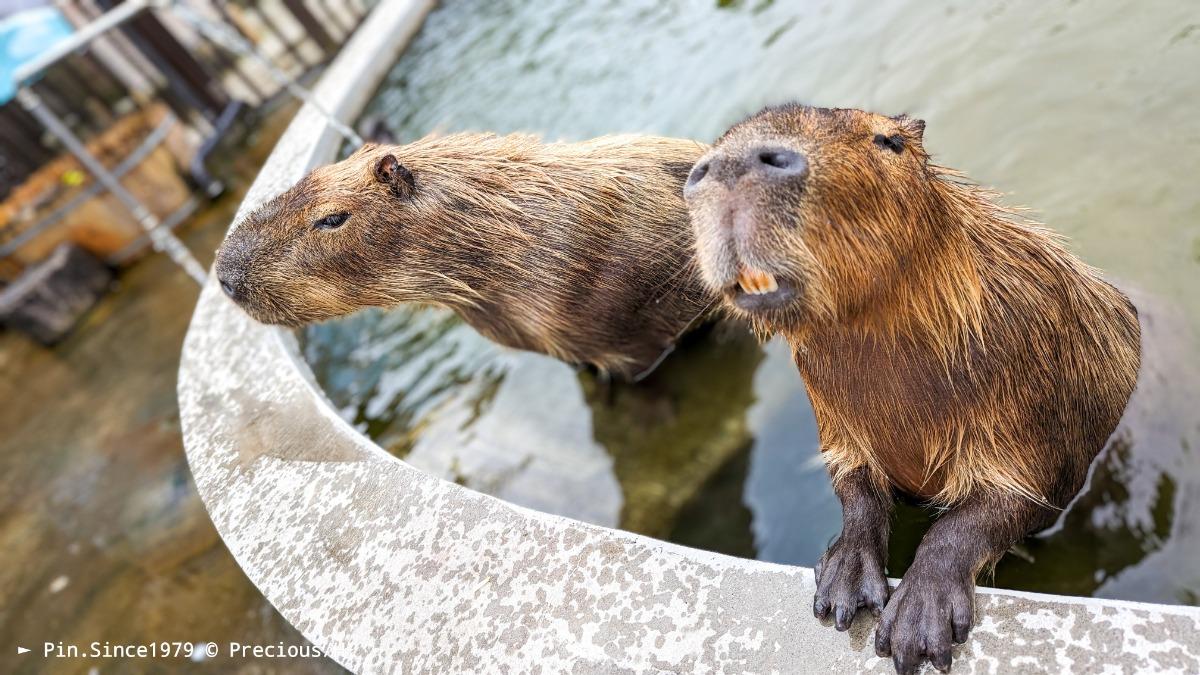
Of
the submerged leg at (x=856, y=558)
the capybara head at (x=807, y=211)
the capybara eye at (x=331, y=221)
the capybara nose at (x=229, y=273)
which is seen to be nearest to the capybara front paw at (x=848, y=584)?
the submerged leg at (x=856, y=558)

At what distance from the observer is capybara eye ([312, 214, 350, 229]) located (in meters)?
2.56

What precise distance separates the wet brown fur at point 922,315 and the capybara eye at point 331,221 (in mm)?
1429

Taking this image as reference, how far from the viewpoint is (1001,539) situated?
179 cm

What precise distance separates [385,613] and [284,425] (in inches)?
34.8

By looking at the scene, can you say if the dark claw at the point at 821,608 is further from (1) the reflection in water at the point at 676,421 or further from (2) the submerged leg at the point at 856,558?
(1) the reflection in water at the point at 676,421

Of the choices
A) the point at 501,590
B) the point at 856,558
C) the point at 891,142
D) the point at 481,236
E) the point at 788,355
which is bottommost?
the point at 788,355

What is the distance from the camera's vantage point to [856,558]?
1759 millimetres

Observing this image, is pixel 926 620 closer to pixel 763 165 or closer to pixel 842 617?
pixel 842 617

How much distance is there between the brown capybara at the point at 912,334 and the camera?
1431 mm

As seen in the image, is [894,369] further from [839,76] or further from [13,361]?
[13,361]

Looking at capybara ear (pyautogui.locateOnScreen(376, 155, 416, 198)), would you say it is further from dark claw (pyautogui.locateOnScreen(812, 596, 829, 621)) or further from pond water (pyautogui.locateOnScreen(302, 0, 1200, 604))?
dark claw (pyautogui.locateOnScreen(812, 596, 829, 621))

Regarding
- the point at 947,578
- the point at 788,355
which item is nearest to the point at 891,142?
the point at 947,578

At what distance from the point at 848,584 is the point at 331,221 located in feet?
5.93

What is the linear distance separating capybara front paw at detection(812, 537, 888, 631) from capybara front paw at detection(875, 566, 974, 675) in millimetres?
43
